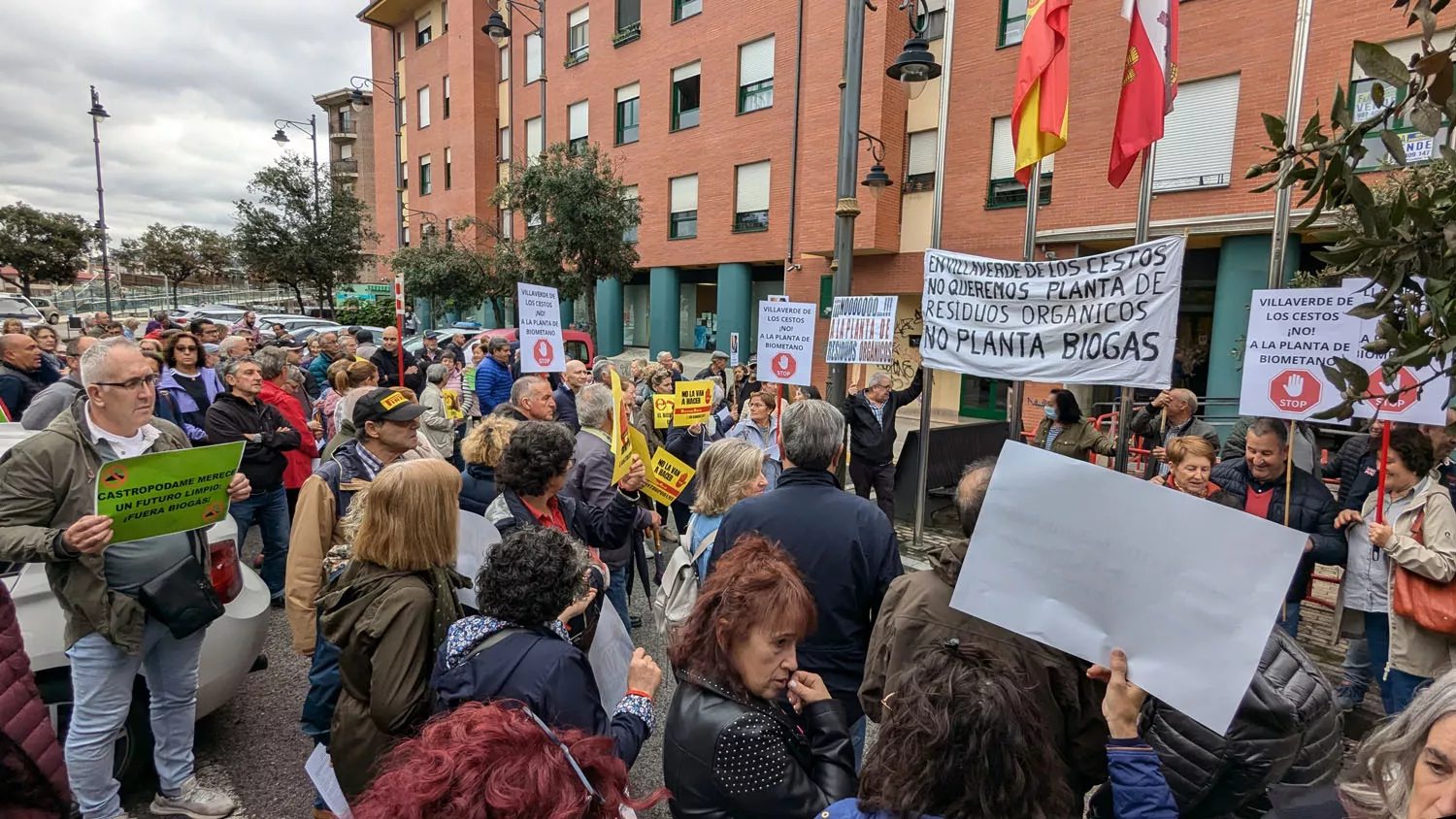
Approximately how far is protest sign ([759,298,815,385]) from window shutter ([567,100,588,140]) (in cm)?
2055

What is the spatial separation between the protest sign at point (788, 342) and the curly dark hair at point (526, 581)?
15.7ft

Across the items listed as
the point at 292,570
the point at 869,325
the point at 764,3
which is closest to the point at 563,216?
the point at 764,3

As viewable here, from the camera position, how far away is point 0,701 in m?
1.91

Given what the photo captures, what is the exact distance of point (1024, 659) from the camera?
6.59 feet

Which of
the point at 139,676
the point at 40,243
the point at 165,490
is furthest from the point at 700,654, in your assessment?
the point at 40,243

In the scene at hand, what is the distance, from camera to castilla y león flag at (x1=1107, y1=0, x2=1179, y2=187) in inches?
208

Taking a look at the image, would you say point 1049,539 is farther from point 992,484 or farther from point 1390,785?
point 1390,785

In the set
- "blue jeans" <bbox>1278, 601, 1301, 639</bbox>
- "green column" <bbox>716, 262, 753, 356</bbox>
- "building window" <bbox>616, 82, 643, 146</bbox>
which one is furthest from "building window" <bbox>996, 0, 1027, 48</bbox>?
"blue jeans" <bbox>1278, 601, 1301, 639</bbox>

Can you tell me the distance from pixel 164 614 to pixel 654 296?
21040mm

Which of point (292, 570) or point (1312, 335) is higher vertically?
point (1312, 335)

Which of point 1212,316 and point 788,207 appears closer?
point 1212,316

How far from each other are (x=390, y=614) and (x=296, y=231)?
1189 inches

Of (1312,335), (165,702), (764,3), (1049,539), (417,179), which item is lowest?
(165,702)

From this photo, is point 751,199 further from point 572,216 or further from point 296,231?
point 296,231
